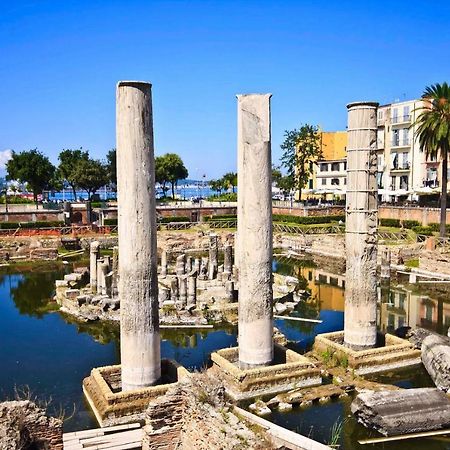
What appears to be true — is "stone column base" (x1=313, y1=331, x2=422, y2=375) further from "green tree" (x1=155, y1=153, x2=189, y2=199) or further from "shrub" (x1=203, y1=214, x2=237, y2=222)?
"green tree" (x1=155, y1=153, x2=189, y2=199)

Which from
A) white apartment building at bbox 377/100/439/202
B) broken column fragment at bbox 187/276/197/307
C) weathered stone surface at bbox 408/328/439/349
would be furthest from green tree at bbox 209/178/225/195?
weathered stone surface at bbox 408/328/439/349

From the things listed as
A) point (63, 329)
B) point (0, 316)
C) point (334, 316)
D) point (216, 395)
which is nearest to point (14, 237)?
point (0, 316)

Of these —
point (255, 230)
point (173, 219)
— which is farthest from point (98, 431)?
point (173, 219)

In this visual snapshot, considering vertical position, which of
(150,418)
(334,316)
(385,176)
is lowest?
(334,316)

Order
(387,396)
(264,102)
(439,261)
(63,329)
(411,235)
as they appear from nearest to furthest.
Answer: (387,396) → (264,102) → (63,329) → (439,261) → (411,235)

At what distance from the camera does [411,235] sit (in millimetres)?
43781

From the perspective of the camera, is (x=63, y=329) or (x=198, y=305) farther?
(x=198, y=305)

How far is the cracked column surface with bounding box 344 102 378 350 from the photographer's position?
55.3ft

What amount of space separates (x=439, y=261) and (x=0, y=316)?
24984mm

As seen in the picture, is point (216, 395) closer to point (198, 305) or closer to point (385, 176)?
point (198, 305)

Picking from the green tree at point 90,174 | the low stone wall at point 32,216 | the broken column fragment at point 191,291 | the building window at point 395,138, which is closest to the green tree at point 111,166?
the green tree at point 90,174

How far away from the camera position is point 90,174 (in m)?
71.9

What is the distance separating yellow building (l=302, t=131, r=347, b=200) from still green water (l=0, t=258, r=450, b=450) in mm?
39507

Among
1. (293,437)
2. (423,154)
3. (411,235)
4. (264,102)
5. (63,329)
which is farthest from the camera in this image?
(423,154)
